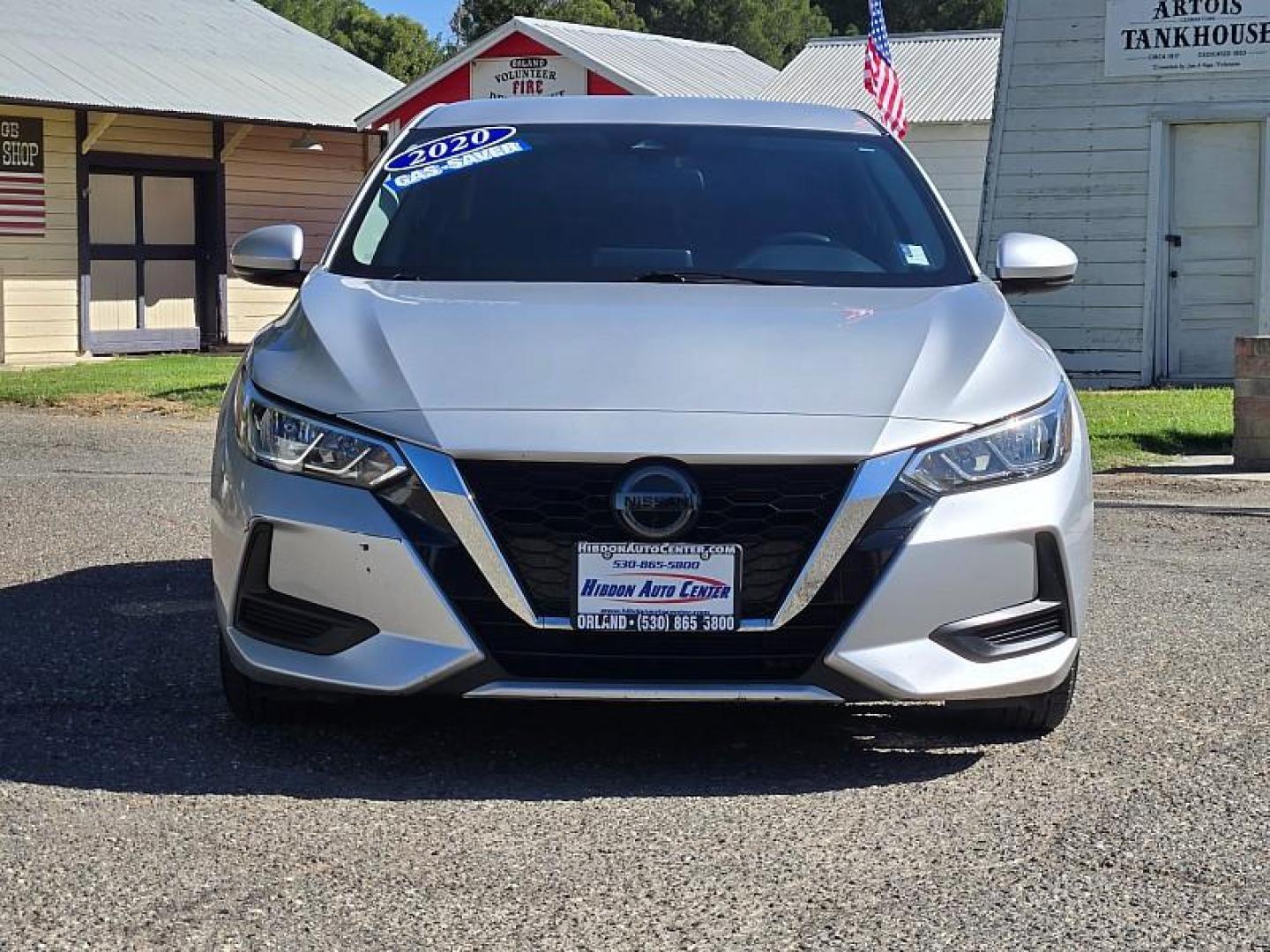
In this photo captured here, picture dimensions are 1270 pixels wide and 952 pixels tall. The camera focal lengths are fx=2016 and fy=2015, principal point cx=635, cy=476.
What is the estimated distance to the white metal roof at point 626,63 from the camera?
27453 millimetres

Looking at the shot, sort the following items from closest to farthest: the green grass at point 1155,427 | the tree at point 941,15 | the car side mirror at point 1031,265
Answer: the car side mirror at point 1031,265, the green grass at point 1155,427, the tree at point 941,15

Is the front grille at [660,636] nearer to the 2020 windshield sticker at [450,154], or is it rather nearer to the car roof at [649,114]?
the 2020 windshield sticker at [450,154]

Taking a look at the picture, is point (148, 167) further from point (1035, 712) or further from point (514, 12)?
point (514, 12)

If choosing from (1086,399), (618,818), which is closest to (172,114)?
(1086,399)

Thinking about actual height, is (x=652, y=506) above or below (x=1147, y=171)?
below

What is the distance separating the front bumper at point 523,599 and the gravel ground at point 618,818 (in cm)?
24

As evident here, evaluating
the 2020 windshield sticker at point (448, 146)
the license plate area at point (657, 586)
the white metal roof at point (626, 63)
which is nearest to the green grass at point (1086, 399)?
the 2020 windshield sticker at point (448, 146)

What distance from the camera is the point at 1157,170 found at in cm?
1681

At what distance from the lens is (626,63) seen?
94.5 feet

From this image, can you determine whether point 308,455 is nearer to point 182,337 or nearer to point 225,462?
point 225,462

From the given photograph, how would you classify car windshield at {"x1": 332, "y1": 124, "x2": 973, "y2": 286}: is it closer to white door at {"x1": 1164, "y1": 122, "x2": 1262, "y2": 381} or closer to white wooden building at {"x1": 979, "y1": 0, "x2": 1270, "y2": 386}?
white wooden building at {"x1": 979, "y1": 0, "x2": 1270, "y2": 386}

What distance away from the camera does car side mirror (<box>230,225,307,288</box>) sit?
5.87m

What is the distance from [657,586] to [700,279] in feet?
4.11

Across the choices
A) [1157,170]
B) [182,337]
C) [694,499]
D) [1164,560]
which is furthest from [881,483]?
[182,337]
